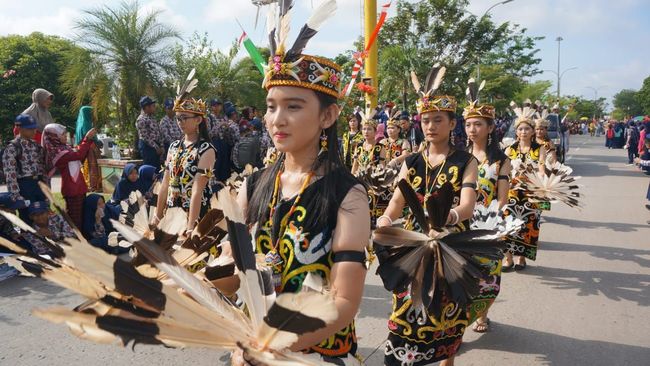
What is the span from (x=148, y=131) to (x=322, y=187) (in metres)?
8.32

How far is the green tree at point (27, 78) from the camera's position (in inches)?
817

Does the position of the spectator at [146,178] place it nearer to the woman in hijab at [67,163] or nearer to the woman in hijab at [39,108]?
the woman in hijab at [67,163]

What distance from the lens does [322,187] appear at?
190 centimetres

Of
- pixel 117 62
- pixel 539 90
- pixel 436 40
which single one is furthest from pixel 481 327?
pixel 539 90

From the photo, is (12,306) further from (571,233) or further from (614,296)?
(571,233)

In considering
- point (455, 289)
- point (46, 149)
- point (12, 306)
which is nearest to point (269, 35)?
point (455, 289)

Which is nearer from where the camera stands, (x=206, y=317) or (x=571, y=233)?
(x=206, y=317)

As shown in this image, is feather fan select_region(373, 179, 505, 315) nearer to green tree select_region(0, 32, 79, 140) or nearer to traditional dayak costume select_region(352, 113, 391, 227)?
traditional dayak costume select_region(352, 113, 391, 227)

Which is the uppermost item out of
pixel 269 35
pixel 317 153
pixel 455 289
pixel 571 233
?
pixel 269 35

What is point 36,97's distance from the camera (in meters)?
7.58

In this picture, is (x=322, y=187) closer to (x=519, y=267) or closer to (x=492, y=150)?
(x=492, y=150)

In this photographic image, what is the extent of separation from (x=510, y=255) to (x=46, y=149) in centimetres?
618

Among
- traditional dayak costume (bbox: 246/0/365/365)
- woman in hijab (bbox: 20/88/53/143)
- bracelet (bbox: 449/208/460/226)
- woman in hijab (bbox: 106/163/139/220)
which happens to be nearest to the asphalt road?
bracelet (bbox: 449/208/460/226)

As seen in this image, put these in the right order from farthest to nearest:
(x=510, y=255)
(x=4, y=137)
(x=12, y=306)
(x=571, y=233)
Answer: (x=4, y=137)
(x=571, y=233)
(x=510, y=255)
(x=12, y=306)
